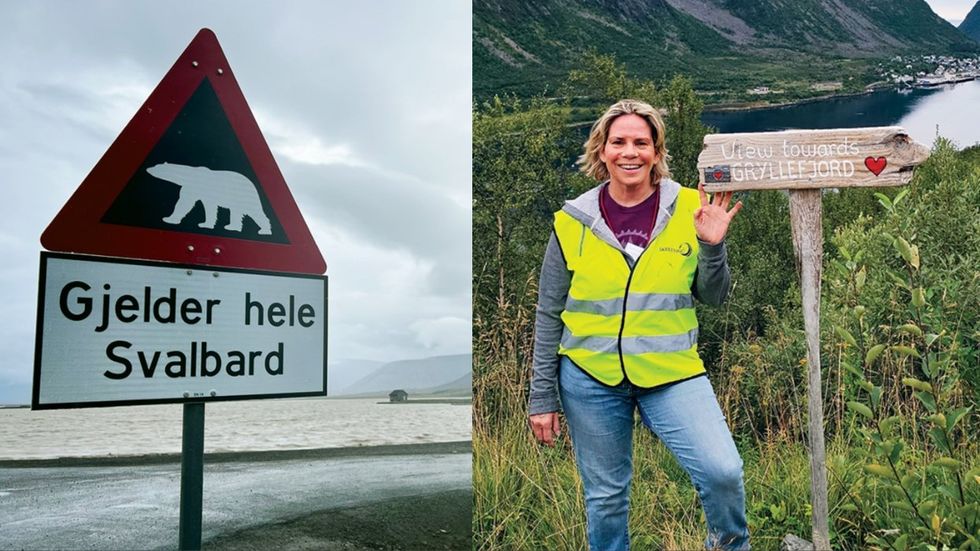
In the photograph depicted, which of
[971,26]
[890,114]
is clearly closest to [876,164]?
[890,114]

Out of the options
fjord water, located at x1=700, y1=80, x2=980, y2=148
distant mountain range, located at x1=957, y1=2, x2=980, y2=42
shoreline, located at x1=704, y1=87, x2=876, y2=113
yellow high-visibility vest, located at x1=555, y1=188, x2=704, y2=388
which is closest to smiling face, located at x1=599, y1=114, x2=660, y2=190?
yellow high-visibility vest, located at x1=555, y1=188, x2=704, y2=388

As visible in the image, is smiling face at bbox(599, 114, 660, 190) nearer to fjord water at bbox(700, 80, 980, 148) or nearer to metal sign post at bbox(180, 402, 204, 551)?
fjord water at bbox(700, 80, 980, 148)

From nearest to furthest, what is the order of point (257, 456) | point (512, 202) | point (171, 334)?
point (171, 334)
point (257, 456)
point (512, 202)

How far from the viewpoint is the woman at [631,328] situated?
287cm

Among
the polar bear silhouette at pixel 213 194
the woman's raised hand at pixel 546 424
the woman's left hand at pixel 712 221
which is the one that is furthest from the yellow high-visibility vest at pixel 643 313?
the polar bear silhouette at pixel 213 194

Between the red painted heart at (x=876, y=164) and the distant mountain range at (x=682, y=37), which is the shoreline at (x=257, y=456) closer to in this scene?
the distant mountain range at (x=682, y=37)

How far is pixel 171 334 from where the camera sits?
2266mm

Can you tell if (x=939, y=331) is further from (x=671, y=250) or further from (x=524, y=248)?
(x=524, y=248)

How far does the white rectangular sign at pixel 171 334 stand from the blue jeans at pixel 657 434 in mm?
1026

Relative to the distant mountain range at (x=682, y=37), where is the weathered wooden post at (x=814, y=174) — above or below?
below

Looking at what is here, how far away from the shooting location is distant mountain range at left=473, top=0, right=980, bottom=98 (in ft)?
13.4

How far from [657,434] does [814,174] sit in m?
1.17

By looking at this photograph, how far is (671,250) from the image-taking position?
9.95ft

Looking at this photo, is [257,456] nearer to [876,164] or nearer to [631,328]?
[631,328]
